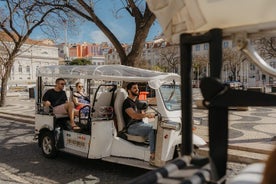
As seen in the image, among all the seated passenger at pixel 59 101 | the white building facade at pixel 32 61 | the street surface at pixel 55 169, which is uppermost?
the white building facade at pixel 32 61

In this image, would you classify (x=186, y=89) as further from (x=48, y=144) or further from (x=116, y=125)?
(x=48, y=144)

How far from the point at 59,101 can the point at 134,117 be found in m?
2.67

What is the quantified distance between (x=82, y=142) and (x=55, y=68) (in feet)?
6.93

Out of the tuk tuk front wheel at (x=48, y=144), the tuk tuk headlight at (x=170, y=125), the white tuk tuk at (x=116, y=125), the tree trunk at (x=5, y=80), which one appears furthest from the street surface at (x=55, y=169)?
the tree trunk at (x=5, y=80)

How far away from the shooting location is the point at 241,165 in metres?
6.86

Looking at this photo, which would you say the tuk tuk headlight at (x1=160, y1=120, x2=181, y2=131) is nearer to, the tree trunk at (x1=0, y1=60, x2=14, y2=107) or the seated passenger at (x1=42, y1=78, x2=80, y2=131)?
the seated passenger at (x1=42, y1=78, x2=80, y2=131)

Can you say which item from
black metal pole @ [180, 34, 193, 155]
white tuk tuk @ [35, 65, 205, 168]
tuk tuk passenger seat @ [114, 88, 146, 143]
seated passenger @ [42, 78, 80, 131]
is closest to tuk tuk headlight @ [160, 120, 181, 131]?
white tuk tuk @ [35, 65, 205, 168]

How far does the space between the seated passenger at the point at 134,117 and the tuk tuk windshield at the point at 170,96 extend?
1.13 ft

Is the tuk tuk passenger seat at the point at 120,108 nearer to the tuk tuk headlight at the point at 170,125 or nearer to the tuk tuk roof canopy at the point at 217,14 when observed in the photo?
the tuk tuk headlight at the point at 170,125

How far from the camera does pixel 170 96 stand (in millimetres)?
6441

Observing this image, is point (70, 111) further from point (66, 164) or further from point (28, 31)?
point (28, 31)

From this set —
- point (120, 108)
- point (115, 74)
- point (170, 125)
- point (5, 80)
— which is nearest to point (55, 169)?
point (120, 108)

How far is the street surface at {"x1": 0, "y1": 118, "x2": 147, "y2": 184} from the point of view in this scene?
6.18 metres

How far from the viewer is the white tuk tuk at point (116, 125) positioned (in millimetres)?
5914
